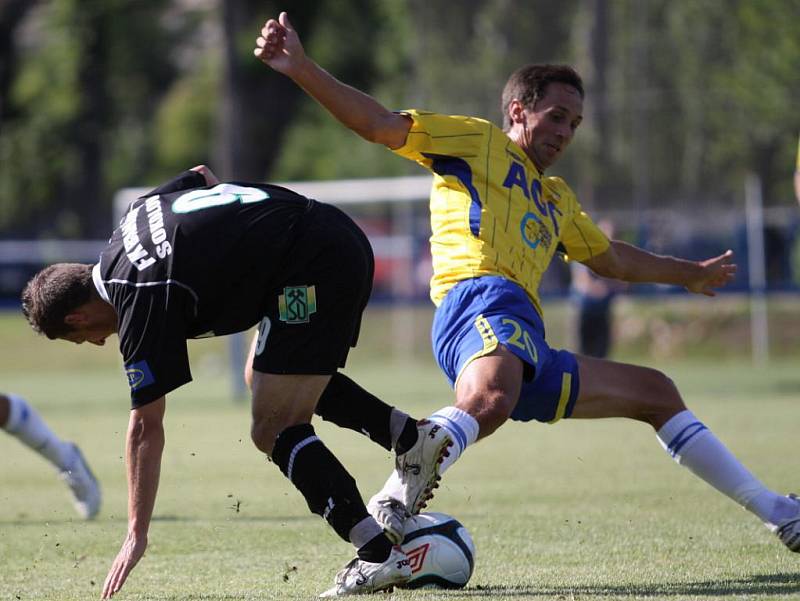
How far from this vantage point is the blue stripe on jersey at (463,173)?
5.64 m

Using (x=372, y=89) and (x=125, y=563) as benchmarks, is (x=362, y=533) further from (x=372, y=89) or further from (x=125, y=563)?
(x=372, y=89)

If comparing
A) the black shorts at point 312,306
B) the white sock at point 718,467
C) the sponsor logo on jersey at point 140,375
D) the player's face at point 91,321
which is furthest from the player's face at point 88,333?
the white sock at point 718,467

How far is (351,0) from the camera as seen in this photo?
3734cm

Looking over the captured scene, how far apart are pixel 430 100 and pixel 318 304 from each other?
19.2 m

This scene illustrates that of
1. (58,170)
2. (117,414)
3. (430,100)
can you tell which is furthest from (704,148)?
(58,170)

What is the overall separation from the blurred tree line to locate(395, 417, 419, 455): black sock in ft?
47.5

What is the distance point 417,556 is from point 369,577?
33 centimetres

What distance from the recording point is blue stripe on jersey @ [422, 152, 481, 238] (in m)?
5.64

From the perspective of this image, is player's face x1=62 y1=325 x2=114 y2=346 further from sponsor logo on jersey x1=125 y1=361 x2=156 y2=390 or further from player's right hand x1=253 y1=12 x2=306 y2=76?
Result: player's right hand x1=253 y1=12 x2=306 y2=76

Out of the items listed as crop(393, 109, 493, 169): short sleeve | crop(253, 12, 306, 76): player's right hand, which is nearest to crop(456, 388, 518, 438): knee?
crop(393, 109, 493, 169): short sleeve

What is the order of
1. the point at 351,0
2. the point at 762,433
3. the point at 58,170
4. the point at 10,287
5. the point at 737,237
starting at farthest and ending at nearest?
the point at 58,170 → the point at 351,0 → the point at 10,287 → the point at 737,237 → the point at 762,433

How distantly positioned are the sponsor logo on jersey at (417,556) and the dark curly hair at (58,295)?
1479 millimetres

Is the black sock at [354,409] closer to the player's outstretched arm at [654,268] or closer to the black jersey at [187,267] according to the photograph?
the black jersey at [187,267]

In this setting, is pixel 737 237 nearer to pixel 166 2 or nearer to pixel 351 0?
pixel 351 0
